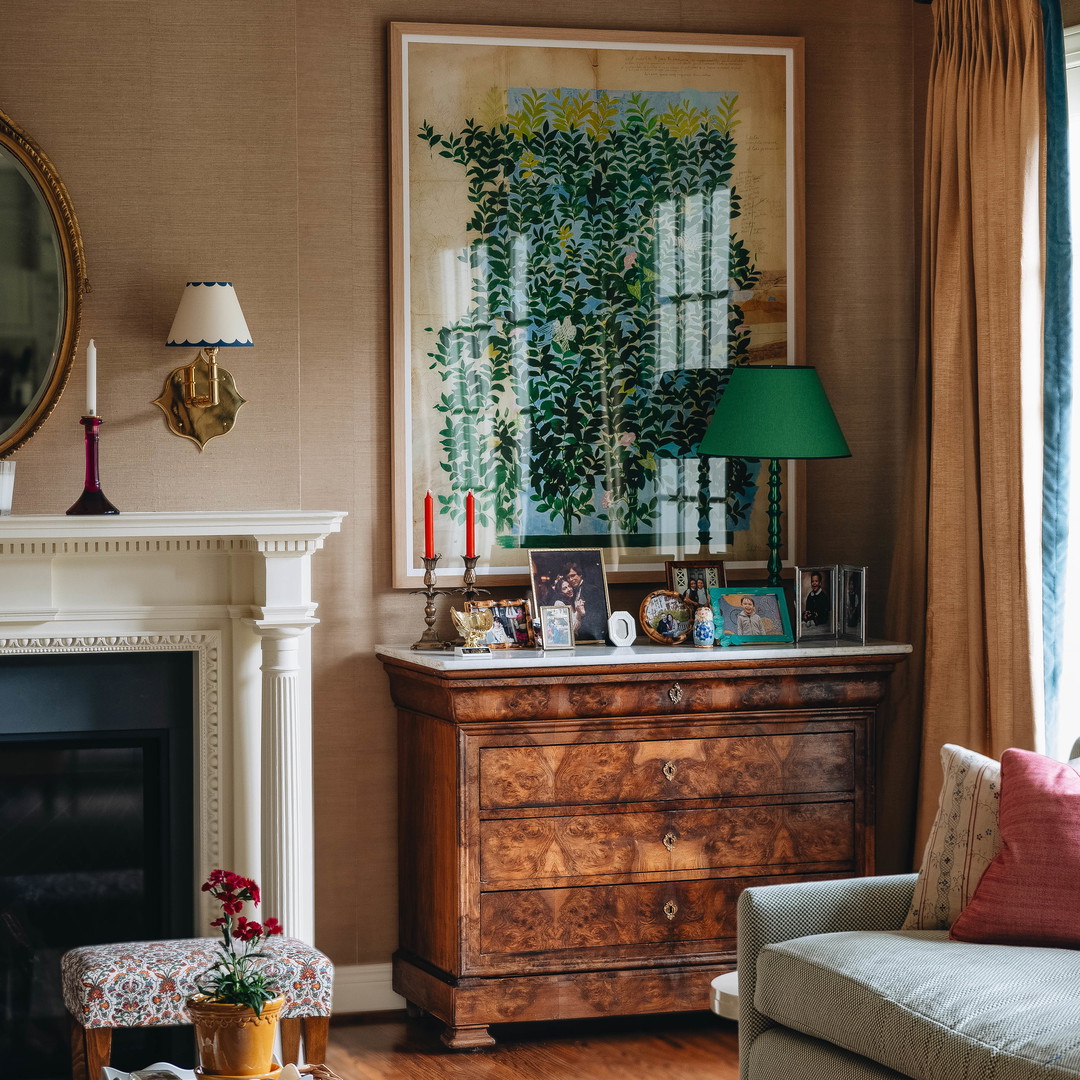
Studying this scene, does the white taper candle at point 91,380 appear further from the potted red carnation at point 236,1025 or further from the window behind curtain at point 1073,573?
the window behind curtain at point 1073,573

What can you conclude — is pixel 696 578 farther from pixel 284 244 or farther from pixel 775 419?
pixel 284 244

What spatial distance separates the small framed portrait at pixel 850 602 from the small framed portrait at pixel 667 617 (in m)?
0.38

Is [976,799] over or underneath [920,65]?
underneath

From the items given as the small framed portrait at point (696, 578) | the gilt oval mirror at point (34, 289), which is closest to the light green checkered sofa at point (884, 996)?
the small framed portrait at point (696, 578)

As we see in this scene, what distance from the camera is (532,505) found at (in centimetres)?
366

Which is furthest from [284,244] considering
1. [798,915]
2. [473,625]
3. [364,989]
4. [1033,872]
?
[1033,872]

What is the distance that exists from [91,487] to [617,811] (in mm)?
1446

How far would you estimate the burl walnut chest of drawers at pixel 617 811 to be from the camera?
3234 millimetres

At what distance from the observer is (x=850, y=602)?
11.8 feet

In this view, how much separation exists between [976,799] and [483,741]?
1.17m

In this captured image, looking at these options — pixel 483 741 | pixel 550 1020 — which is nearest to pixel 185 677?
pixel 483 741

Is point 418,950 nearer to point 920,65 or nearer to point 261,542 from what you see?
point 261,542

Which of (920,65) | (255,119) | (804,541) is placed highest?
(920,65)

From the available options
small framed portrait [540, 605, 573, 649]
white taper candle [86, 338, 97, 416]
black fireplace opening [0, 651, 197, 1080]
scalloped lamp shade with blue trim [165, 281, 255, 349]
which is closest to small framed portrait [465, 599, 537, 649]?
small framed portrait [540, 605, 573, 649]
